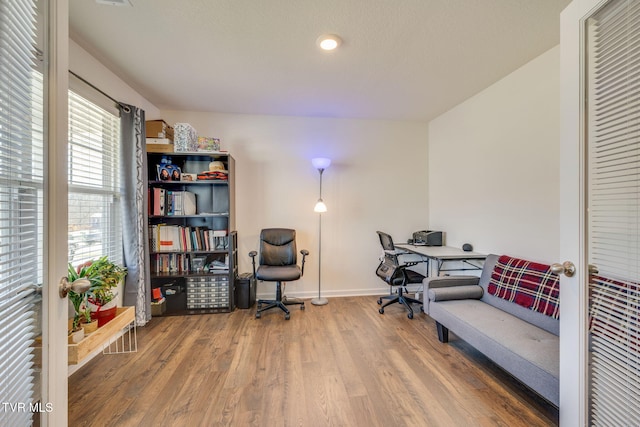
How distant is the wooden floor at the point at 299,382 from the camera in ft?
5.00

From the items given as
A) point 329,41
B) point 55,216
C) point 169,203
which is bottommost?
point 55,216

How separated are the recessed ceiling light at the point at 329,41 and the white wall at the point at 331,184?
163 cm

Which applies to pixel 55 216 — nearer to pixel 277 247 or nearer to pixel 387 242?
pixel 277 247

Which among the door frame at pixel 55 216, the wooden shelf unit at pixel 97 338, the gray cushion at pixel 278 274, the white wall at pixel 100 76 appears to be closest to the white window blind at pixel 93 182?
the white wall at pixel 100 76

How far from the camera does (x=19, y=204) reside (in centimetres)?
76

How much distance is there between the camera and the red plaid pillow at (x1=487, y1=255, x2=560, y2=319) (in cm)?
186

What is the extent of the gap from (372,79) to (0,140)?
2.56 m

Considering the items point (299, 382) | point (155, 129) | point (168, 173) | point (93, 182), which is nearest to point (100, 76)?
point (155, 129)

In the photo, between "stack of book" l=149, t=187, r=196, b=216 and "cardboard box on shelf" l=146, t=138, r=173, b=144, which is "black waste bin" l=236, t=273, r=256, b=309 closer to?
"stack of book" l=149, t=187, r=196, b=216

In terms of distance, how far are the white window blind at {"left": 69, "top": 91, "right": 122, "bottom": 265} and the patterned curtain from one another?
8 cm

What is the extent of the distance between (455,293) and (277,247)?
2.05m

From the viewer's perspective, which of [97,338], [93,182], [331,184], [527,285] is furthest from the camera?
[331,184]

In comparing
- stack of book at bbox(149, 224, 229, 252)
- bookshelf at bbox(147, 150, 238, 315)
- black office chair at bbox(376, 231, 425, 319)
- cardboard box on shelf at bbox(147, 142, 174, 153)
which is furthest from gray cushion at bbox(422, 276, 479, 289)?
cardboard box on shelf at bbox(147, 142, 174, 153)

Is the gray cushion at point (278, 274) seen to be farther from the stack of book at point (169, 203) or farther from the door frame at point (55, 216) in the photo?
the door frame at point (55, 216)
